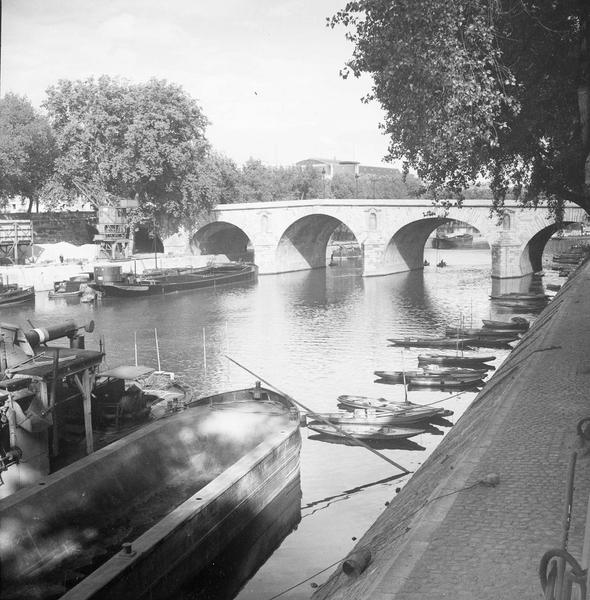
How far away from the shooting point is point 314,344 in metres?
34.5

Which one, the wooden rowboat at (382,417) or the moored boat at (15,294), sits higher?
the moored boat at (15,294)

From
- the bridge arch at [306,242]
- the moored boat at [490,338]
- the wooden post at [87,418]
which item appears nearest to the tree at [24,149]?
the bridge arch at [306,242]

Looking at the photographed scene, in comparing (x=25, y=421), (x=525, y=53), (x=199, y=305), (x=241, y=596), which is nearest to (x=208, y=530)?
(x=241, y=596)

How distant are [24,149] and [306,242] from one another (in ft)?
85.7

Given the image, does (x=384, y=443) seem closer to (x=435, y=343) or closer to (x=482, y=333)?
(x=435, y=343)

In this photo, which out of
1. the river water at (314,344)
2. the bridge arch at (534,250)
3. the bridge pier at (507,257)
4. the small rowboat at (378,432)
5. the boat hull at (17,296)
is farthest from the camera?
the bridge arch at (534,250)

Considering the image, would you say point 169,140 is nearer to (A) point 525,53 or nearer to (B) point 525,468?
(A) point 525,53

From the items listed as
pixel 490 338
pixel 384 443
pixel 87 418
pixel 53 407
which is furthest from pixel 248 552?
pixel 490 338

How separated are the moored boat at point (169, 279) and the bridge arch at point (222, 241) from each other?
6.36 meters

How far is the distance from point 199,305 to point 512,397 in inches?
1446

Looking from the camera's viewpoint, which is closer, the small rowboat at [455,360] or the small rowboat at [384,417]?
the small rowboat at [384,417]

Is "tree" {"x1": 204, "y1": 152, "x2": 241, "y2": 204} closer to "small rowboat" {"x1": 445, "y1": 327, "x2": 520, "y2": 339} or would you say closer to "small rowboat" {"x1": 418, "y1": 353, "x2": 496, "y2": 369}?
"small rowboat" {"x1": 445, "y1": 327, "x2": 520, "y2": 339}

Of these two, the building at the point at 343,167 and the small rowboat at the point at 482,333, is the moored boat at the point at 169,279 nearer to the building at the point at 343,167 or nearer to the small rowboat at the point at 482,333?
the small rowboat at the point at 482,333

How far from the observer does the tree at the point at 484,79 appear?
1759 cm
